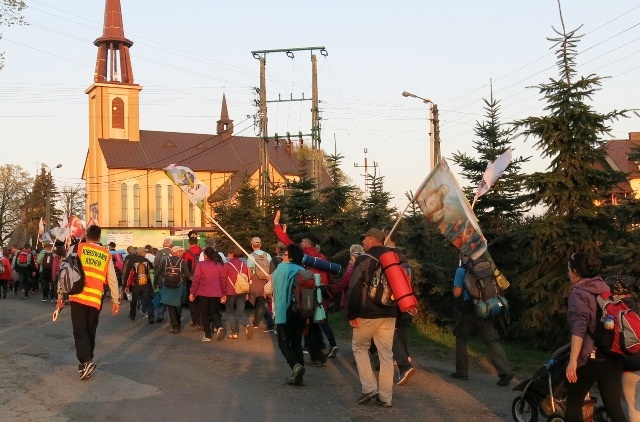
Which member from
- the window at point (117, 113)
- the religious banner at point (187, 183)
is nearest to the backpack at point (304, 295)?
the religious banner at point (187, 183)

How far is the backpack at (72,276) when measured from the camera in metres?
11.0

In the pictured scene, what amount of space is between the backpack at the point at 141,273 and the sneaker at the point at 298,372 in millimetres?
9442

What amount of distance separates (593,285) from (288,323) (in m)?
4.71

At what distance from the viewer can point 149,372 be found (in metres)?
11.9

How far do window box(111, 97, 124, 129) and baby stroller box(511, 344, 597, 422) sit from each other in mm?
96129

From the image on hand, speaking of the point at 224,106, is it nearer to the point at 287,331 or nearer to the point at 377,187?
the point at 377,187

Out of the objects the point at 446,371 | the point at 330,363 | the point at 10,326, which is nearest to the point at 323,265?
the point at 330,363

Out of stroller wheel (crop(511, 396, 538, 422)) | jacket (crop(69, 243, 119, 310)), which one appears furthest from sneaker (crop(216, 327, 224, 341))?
stroller wheel (crop(511, 396, 538, 422))

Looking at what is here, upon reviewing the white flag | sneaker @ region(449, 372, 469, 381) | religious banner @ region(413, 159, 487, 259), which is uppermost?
the white flag

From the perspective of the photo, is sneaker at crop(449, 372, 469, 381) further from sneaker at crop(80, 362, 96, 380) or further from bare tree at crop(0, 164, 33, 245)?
bare tree at crop(0, 164, 33, 245)

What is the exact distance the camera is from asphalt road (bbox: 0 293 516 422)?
29.7 ft

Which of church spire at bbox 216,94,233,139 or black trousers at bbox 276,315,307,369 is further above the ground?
church spire at bbox 216,94,233,139

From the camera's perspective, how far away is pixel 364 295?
31.1 ft

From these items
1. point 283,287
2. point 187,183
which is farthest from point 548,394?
point 187,183
